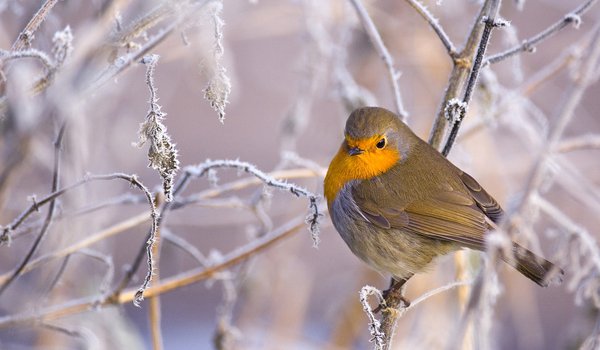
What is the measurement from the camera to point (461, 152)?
284 centimetres

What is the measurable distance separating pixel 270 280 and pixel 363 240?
28.9 inches

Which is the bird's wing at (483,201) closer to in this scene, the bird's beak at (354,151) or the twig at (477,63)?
the bird's beak at (354,151)

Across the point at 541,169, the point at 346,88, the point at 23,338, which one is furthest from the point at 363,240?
the point at 23,338

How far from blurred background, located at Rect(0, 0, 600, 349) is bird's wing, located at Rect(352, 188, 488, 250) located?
140 mm

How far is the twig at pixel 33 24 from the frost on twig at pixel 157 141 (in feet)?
0.80

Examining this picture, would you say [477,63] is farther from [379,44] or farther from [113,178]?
[113,178]

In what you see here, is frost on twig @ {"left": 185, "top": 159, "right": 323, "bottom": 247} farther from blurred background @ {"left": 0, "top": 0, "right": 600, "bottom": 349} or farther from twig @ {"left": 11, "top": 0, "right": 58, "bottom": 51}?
twig @ {"left": 11, "top": 0, "right": 58, "bottom": 51}

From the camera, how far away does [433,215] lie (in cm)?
255

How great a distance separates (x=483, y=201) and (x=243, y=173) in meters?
1.48

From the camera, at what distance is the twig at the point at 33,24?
4.86ft

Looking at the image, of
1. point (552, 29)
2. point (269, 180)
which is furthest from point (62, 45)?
point (552, 29)

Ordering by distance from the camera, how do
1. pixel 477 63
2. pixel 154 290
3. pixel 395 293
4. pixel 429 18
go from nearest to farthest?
pixel 477 63
pixel 429 18
pixel 154 290
pixel 395 293

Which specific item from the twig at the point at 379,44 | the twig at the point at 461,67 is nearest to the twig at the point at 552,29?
the twig at the point at 461,67

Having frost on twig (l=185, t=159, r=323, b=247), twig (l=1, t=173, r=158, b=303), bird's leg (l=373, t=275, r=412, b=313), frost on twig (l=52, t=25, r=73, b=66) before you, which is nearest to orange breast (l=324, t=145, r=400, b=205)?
bird's leg (l=373, t=275, r=412, b=313)
